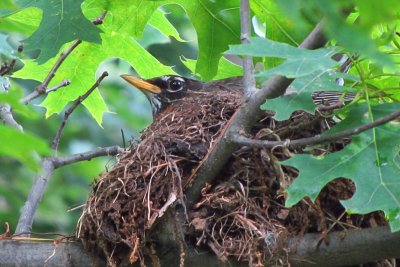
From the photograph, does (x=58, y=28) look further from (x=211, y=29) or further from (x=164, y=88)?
(x=164, y=88)

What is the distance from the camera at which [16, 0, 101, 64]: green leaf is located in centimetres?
344

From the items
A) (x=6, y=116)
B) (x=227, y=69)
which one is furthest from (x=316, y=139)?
(x=6, y=116)

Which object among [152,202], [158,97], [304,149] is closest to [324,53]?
[304,149]

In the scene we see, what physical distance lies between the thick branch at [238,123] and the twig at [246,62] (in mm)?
90

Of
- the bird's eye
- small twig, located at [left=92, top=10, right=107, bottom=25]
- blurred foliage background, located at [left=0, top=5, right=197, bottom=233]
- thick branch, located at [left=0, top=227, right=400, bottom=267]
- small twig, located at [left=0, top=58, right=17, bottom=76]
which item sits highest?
blurred foliage background, located at [left=0, top=5, right=197, bottom=233]

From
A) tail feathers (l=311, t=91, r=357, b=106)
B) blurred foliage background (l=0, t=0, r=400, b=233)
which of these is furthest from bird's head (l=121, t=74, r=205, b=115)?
tail feathers (l=311, t=91, r=357, b=106)

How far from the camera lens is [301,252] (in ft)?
10.1

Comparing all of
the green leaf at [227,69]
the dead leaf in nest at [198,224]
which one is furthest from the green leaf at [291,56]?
the green leaf at [227,69]

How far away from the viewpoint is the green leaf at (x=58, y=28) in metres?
3.44

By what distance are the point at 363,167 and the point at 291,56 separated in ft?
1.97

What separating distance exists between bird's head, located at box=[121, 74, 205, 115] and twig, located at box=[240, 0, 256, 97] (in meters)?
1.54

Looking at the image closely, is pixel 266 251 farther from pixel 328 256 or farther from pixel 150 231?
pixel 150 231

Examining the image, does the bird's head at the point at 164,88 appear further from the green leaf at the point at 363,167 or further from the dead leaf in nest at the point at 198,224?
the green leaf at the point at 363,167

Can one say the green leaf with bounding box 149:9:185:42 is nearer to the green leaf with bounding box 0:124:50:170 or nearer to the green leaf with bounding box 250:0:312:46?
the green leaf with bounding box 250:0:312:46
